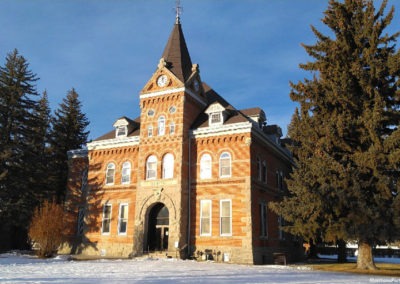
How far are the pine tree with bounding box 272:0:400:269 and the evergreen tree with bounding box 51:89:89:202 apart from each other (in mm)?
27342

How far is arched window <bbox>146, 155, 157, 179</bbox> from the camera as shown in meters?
32.4

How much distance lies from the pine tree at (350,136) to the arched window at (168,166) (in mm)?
10024

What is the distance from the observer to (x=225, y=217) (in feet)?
96.7

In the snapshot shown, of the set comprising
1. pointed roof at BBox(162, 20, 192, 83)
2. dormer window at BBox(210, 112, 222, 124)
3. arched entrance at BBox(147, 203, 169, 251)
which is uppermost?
pointed roof at BBox(162, 20, 192, 83)

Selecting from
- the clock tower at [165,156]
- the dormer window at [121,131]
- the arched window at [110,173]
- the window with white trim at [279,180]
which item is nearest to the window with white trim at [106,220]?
the arched window at [110,173]

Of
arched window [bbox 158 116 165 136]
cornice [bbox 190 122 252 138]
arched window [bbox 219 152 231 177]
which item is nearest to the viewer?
cornice [bbox 190 122 252 138]

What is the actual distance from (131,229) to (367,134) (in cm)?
2020

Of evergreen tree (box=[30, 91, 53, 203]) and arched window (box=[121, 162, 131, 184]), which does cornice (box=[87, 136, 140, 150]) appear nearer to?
arched window (box=[121, 162, 131, 184])

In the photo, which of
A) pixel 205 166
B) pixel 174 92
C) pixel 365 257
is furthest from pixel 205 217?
pixel 365 257

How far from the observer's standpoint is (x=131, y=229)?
32781 millimetres

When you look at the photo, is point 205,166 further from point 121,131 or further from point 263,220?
point 121,131

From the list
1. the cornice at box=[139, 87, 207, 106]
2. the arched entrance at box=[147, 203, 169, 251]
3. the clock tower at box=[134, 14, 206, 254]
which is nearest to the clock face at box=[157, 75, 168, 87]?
the clock tower at box=[134, 14, 206, 254]

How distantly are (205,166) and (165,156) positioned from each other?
11.4ft

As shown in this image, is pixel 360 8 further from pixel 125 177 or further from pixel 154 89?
pixel 125 177
